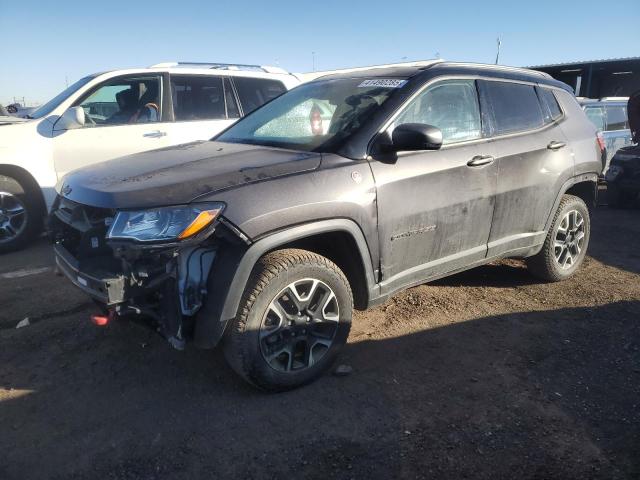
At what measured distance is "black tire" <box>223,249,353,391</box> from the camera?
2643 millimetres

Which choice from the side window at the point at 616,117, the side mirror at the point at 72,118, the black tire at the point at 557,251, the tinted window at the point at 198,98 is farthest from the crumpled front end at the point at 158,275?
the side window at the point at 616,117

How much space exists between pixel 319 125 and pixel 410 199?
32.1 inches

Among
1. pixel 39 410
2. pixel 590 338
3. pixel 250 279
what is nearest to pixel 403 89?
pixel 250 279

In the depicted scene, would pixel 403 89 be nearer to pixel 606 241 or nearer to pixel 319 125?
pixel 319 125

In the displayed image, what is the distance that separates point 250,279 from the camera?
265 centimetres

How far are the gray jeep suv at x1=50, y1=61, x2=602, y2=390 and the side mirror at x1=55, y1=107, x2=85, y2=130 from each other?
238 centimetres

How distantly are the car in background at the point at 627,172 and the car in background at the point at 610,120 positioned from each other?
0.81m

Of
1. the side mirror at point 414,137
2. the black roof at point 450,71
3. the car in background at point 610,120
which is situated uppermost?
the black roof at point 450,71

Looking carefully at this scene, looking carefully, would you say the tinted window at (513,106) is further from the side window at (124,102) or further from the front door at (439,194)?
the side window at (124,102)

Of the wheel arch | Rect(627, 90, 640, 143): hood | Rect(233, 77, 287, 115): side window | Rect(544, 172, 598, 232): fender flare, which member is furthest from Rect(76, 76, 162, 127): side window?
Rect(627, 90, 640, 143): hood

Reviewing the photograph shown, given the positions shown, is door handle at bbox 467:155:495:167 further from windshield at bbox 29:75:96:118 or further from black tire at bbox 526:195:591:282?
windshield at bbox 29:75:96:118

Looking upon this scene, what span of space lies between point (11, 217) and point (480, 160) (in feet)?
16.0

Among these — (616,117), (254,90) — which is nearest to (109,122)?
(254,90)

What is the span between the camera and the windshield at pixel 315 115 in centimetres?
324
